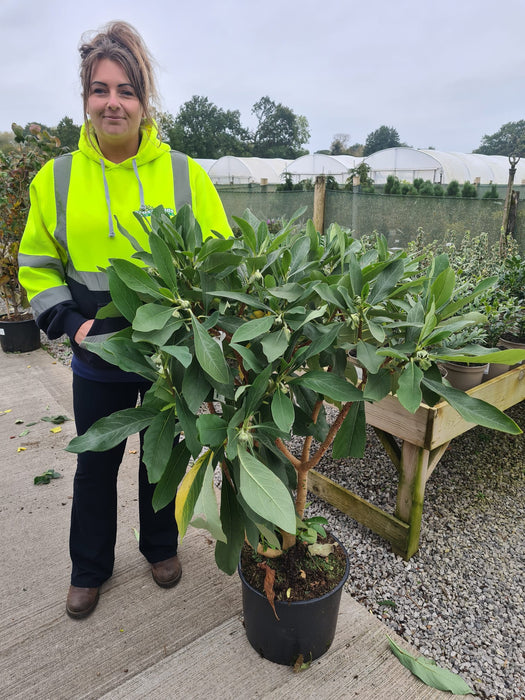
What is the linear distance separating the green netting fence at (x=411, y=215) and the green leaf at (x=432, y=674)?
4.02m

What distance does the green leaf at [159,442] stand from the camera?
3.66 feet

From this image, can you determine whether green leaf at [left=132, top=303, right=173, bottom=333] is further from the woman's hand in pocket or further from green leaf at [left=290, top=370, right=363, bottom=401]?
the woman's hand in pocket

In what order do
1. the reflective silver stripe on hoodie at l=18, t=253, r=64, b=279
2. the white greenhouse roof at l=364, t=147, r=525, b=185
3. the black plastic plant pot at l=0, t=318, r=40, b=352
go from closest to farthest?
the reflective silver stripe on hoodie at l=18, t=253, r=64, b=279 < the black plastic plant pot at l=0, t=318, r=40, b=352 < the white greenhouse roof at l=364, t=147, r=525, b=185

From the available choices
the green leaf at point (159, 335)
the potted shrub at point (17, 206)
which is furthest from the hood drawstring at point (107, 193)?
the potted shrub at point (17, 206)

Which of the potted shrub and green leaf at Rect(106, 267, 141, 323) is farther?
the potted shrub

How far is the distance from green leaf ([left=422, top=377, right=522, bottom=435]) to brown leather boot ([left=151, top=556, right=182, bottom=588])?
4.96ft

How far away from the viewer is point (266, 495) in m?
0.94

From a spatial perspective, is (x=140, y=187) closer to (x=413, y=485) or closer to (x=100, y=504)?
(x=100, y=504)

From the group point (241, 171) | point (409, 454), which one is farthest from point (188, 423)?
point (241, 171)

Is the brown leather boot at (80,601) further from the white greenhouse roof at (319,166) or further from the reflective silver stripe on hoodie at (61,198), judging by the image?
the white greenhouse roof at (319,166)

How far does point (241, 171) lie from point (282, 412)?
27662mm

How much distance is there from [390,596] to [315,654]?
50 centimetres

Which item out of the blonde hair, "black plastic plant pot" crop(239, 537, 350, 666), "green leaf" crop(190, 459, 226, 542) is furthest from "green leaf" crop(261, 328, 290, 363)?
the blonde hair

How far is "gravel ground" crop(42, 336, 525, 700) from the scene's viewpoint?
181cm
